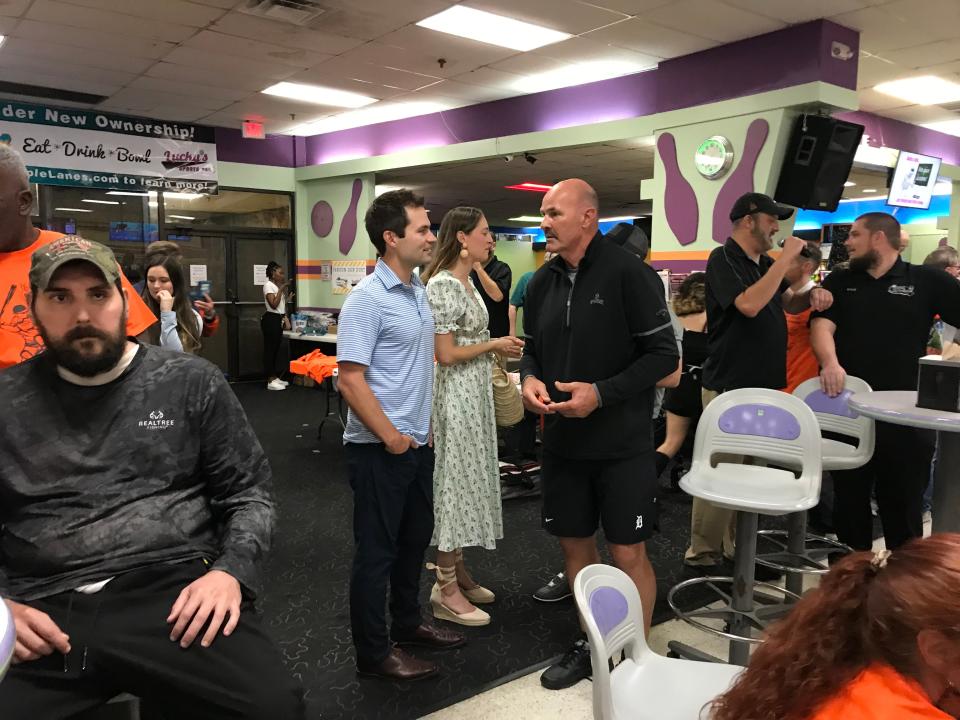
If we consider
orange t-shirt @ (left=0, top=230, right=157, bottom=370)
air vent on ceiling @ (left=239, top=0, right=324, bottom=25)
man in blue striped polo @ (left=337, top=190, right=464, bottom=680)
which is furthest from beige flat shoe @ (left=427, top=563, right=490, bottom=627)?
air vent on ceiling @ (left=239, top=0, right=324, bottom=25)

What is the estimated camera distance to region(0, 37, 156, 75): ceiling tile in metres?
6.09

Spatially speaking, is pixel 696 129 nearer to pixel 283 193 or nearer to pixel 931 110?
pixel 931 110

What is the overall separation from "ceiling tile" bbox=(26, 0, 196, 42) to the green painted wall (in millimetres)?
3754

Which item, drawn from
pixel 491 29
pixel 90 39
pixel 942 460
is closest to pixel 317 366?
pixel 491 29

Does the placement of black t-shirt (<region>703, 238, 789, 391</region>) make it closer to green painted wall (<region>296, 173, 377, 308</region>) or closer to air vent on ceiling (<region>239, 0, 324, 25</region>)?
air vent on ceiling (<region>239, 0, 324, 25</region>)

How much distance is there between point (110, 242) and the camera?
29.0 ft

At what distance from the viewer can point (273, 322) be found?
9352 mm

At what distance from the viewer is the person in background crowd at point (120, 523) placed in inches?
55.6

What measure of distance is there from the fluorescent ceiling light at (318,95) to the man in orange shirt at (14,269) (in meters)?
5.75

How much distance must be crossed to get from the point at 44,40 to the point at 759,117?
5.89 metres

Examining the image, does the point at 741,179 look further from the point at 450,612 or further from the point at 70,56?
the point at 70,56

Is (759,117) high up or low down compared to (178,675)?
up

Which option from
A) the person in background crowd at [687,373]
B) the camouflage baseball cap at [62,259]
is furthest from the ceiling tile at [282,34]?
the camouflage baseball cap at [62,259]

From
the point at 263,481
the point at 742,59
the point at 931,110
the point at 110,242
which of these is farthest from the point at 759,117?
the point at 110,242
